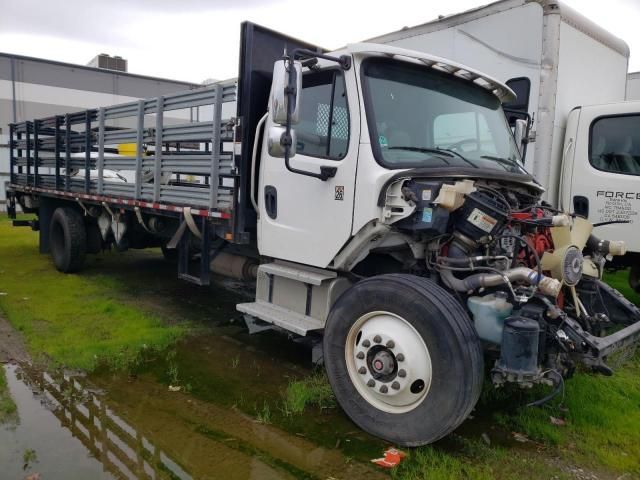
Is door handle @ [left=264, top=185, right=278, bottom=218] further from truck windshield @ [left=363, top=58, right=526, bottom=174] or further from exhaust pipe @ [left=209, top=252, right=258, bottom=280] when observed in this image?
truck windshield @ [left=363, top=58, right=526, bottom=174]

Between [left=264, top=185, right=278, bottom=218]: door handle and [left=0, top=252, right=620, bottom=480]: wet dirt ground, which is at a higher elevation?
[left=264, top=185, right=278, bottom=218]: door handle

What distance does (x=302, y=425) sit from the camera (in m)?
3.73

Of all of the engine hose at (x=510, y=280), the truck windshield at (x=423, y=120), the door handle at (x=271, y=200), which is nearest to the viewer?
the engine hose at (x=510, y=280)

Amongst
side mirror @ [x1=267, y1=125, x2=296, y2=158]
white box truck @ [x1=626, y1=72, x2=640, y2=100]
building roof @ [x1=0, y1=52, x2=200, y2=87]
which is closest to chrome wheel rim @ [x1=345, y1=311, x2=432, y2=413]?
side mirror @ [x1=267, y1=125, x2=296, y2=158]

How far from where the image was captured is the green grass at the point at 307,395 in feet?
13.1

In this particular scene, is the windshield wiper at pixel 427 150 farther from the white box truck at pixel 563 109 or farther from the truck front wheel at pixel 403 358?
the white box truck at pixel 563 109

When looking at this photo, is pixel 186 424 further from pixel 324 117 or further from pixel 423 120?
pixel 423 120

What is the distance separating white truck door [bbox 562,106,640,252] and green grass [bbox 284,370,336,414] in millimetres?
3834

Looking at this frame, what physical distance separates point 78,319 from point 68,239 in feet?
8.01

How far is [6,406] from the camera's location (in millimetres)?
3889

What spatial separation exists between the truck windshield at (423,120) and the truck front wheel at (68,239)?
19.1 feet

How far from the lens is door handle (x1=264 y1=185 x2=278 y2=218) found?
4590 millimetres

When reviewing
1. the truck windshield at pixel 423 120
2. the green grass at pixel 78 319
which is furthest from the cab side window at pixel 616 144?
the green grass at pixel 78 319

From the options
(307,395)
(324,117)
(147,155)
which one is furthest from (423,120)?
(147,155)
